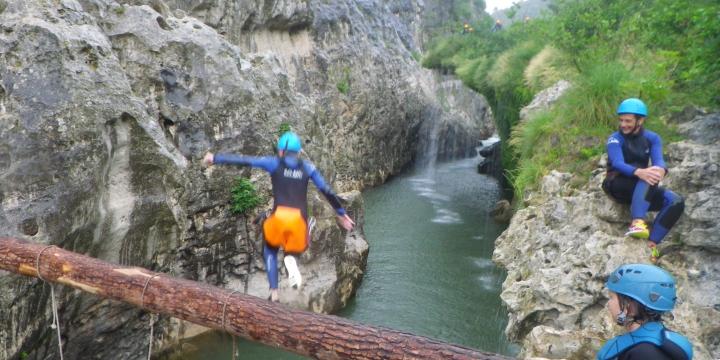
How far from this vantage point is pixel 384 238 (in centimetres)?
1814

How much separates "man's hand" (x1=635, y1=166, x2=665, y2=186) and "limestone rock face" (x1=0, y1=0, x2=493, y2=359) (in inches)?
294

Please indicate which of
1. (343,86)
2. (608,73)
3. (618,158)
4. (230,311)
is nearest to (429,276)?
(608,73)

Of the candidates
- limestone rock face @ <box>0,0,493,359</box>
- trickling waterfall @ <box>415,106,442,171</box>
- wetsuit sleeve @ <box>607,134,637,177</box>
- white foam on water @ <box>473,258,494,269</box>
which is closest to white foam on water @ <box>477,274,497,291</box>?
white foam on water @ <box>473,258,494,269</box>

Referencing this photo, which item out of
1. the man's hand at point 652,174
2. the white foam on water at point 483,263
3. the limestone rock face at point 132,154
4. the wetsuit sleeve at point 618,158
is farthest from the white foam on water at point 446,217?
the man's hand at point 652,174

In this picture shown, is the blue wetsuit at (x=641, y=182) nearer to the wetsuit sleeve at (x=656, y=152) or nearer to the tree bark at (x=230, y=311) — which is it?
the wetsuit sleeve at (x=656, y=152)

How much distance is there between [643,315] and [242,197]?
9174 mm

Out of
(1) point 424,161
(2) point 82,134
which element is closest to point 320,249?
(2) point 82,134

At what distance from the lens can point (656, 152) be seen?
654 cm

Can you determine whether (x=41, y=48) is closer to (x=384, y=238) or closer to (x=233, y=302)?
(x=233, y=302)

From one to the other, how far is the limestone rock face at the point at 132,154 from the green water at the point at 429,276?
3.58ft

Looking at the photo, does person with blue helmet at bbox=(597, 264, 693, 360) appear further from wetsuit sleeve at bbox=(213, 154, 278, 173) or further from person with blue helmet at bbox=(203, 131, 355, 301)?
wetsuit sleeve at bbox=(213, 154, 278, 173)

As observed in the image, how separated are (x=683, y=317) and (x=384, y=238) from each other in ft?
41.4

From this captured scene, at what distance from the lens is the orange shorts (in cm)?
607

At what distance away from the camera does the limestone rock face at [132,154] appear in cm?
718
